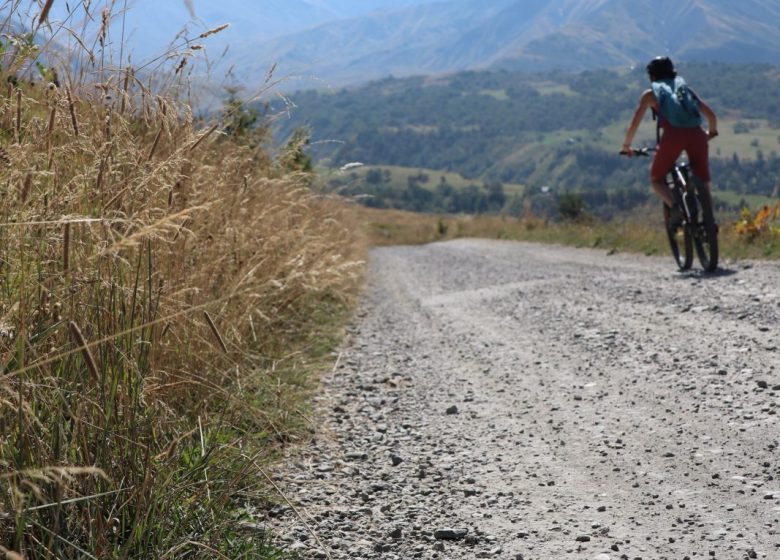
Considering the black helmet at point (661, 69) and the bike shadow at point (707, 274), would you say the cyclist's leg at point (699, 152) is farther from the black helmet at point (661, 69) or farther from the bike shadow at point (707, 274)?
the bike shadow at point (707, 274)

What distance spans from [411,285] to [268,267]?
6.66 metres

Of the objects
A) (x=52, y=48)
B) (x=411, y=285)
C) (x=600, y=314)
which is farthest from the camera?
(x=411, y=285)

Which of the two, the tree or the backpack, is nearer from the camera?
the backpack

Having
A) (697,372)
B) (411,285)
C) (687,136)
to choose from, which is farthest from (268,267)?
(411,285)

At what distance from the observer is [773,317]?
5.96 metres

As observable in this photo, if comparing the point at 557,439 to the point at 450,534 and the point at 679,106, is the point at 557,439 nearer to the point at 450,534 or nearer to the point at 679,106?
the point at 450,534

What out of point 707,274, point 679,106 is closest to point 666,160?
point 679,106

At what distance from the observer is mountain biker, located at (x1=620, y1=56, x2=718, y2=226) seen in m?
9.29

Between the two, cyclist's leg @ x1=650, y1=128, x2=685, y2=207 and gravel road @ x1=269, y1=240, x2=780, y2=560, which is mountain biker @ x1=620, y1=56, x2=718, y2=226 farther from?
gravel road @ x1=269, y1=240, x2=780, y2=560

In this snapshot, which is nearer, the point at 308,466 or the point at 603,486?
the point at 603,486

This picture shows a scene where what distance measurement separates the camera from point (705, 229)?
9148 mm

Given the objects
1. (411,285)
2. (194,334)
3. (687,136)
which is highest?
(687,136)

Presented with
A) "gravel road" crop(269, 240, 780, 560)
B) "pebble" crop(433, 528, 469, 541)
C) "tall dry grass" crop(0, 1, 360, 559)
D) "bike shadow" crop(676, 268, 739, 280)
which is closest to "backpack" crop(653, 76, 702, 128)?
"bike shadow" crop(676, 268, 739, 280)

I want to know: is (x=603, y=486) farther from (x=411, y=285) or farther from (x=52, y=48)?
(x=411, y=285)
